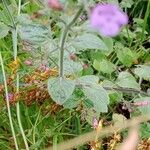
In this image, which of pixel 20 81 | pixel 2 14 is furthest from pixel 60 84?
pixel 2 14

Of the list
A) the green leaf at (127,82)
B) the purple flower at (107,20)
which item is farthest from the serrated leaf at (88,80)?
the purple flower at (107,20)

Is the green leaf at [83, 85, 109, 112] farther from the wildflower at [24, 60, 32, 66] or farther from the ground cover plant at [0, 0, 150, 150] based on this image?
the wildflower at [24, 60, 32, 66]

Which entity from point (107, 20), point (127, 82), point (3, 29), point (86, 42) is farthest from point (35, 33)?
point (107, 20)

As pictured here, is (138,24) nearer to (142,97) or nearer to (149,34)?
(149,34)

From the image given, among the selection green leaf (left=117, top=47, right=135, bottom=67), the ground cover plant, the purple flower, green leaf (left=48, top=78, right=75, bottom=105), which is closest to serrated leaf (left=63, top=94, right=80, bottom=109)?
the ground cover plant

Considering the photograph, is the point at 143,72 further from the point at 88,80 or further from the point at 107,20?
the point at 107,20

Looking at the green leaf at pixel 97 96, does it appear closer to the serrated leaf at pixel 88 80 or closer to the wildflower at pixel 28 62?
the serrated leaf at pixel 88 80
